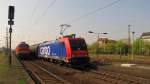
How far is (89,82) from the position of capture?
1744 cm

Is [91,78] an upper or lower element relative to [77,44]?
lower

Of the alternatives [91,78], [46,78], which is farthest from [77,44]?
[91,78]

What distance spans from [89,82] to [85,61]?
10.9 m

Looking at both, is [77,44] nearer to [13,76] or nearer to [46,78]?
[46,78]

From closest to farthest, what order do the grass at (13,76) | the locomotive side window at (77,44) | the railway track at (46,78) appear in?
the grass at (13,76), the railway track at (46,78), the locomotive side window at (77,44)

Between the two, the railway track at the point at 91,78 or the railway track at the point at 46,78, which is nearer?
the railway track at the point at 91,78

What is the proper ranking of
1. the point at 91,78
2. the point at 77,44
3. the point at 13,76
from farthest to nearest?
the point at 77,44 → the point at 13,76 → the point at 91,78

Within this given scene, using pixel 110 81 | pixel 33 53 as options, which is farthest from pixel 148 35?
pixel 110 81

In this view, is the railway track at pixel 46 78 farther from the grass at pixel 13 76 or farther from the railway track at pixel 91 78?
the grass at pixel 13 76

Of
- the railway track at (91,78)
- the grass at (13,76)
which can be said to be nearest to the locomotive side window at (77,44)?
the railway track at (91,78)

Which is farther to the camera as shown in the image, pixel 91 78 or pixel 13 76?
pixel 13 76

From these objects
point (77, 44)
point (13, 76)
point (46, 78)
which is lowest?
point (46, 78)

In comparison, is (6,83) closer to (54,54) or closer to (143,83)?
(143,83)

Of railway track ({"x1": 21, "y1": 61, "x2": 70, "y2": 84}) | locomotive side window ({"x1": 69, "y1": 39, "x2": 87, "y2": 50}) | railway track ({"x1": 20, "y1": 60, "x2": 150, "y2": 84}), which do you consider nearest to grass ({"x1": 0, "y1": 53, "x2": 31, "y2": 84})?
railway track ({"x1": 21, "y1": 61, "x2": 70, "y2": 84})
